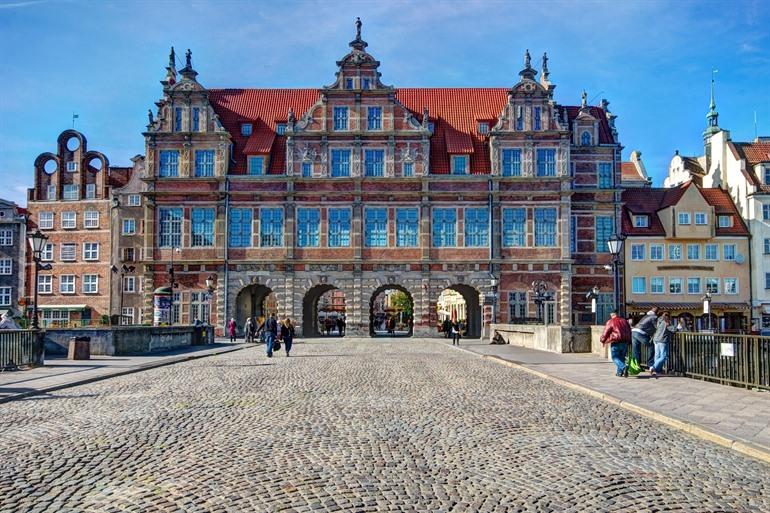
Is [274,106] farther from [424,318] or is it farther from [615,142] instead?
[615,142]

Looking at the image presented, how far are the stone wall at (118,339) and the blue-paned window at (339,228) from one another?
1861 cm

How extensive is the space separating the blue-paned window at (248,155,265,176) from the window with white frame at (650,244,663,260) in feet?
95.5

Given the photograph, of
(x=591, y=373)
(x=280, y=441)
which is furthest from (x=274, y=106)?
(x=280, y=441)

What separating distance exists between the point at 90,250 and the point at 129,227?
16.0 ft

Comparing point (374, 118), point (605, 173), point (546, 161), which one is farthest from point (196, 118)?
point (605, 173)

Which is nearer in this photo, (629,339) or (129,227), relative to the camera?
(629,339)

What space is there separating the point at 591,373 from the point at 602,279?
34316 millimetres

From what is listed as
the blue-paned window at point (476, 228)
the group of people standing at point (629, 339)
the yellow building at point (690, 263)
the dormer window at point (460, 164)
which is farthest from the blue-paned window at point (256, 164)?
the group of people standing at point (629, 339)

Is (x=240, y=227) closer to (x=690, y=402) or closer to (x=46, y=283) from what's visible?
(x=46, y=283)

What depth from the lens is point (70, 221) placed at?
213 feet

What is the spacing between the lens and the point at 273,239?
52375 mm

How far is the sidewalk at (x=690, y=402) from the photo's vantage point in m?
10.5

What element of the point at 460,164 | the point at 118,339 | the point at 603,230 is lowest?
the point at 118,339

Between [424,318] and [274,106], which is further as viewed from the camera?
[274,106]
